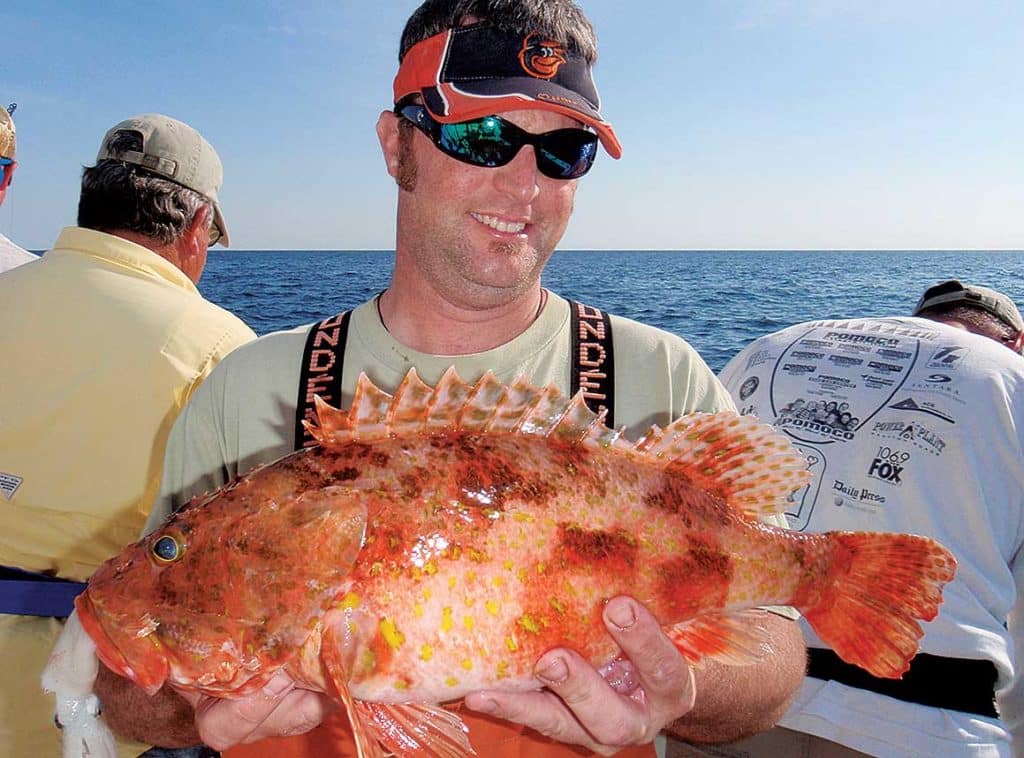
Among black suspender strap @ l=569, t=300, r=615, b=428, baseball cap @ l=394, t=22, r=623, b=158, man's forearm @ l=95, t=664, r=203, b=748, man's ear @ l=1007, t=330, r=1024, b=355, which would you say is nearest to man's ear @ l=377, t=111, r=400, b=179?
baseball cap @ l=394, t=22, r=623, b=158

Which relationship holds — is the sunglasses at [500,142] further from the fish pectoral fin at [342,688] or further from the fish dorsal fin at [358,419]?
the fish pectoral fin at [342,688]

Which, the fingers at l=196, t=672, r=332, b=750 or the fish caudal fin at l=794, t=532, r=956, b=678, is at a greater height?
the fish caudal fin at l=794, t=532, r=956, b=678

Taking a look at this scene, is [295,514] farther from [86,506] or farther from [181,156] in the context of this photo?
[181,156]

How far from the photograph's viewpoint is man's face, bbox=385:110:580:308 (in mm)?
3049

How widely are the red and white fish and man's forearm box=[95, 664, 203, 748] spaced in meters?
0.86

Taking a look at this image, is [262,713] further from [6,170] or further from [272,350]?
[6,170]

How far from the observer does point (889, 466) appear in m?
4.20

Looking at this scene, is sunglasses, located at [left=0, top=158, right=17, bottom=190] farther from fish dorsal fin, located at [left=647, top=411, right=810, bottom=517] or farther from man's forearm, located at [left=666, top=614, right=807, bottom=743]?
man's forearm, located at [left=666, top=614, right=807, bottom=743]

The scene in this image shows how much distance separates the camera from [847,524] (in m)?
4.27

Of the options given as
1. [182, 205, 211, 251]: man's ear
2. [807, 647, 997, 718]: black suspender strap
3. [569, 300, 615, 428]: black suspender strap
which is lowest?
[807, 647, 997, 718]: black suspender strap

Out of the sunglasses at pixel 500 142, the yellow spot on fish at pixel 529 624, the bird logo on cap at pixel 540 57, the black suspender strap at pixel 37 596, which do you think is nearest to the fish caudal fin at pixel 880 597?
the yellow spot on fish at pixel 529 624

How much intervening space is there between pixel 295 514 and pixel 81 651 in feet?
2.25

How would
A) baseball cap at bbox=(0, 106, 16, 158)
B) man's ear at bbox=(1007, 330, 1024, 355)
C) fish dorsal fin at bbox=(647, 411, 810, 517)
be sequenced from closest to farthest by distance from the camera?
1. fish dorsal fin at bbox=(647, 411, 810, 517)
2. man's ear at bbox=(1007, 330, 1024, 355)
3. baseball cap at bbox=(0, 106, 16, 158)

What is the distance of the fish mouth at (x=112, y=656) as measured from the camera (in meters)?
2.01
